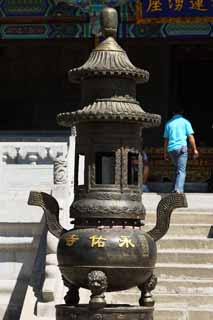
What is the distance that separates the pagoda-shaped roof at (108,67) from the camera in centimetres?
934

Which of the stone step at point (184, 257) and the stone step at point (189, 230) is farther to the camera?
the stone step at point (189, 230)

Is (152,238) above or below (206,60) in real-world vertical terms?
above

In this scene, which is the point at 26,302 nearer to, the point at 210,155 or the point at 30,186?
the point at 30,186

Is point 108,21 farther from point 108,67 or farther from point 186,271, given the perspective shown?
point 186,271

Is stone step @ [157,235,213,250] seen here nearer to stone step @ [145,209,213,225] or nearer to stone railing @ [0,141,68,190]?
stone step @ [145,209,213,225]

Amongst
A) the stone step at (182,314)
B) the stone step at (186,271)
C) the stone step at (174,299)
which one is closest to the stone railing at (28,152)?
the stone step at (186,271)

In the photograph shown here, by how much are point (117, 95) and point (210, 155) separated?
12242mm

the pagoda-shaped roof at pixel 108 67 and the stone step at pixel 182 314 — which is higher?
the pagoda-shaped roof at pixel 108 67

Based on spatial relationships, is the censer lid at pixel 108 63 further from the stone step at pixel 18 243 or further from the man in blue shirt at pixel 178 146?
the man in blue shirt at pixel 178 146

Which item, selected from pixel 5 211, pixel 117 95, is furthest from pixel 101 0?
pixel 117 95

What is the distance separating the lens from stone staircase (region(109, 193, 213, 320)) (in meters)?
12.4

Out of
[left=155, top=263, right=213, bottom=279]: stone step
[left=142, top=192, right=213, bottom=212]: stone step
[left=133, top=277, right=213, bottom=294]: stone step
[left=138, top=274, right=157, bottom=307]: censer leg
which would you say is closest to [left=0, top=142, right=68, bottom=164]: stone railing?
[left=142, top=192, right=213, bottom=212]: stone step

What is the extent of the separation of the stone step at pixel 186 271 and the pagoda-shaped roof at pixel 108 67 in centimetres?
418

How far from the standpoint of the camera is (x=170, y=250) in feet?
45.1
